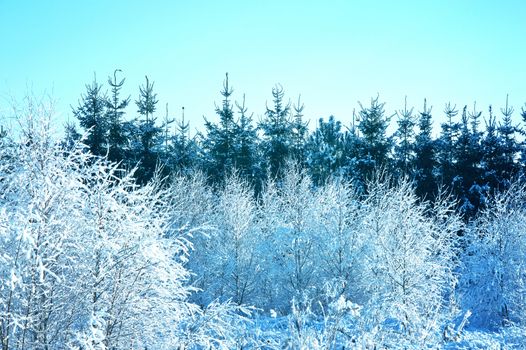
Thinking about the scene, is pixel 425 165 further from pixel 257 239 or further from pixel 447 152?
pixel 257 239

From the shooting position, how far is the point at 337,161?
34.1m

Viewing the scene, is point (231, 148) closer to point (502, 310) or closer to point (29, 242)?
point (502, 310)

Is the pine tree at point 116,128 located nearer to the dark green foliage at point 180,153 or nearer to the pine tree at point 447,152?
the dark green foliage at point 180,153

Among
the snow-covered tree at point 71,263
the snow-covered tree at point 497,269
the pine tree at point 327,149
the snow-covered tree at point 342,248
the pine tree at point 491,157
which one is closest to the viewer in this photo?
the snow-covered tree at point 71,263

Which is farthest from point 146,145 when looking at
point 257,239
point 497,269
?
point 497,269

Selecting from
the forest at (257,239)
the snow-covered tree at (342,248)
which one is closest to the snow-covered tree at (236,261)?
the forest at (257,239)

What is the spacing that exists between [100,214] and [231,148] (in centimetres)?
2755

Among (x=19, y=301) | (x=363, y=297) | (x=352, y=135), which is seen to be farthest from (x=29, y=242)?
(x=352, y=135)

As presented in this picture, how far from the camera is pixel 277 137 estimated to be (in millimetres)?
35875

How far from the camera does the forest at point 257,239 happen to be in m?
7.64

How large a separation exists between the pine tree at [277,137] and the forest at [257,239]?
0.13m

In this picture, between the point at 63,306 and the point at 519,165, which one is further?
the point at 519,165

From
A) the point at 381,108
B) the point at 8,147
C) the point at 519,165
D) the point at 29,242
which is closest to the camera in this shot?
the point at 29,242

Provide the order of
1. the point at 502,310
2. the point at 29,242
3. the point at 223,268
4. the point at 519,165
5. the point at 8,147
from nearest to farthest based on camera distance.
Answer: the point at 29,242 < the point at 8,147 < the point at 502,310 < the point at 223,268 < the point at 519,165
